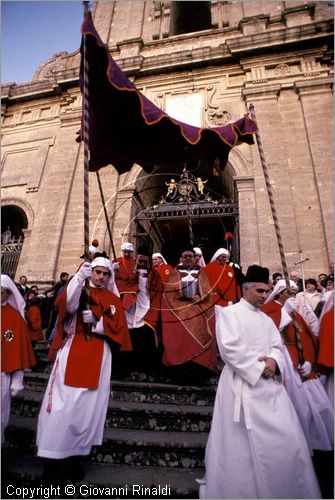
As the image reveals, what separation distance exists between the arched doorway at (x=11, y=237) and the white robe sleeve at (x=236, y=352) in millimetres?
9237

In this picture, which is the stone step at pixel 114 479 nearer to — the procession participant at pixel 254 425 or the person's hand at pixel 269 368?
the procession participant at pixel 254 425

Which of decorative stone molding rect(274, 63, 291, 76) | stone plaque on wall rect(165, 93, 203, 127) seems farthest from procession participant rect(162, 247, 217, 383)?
decorative stone molding rect(274, 63, 291, 76)

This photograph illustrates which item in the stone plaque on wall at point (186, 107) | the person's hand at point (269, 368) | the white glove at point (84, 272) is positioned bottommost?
the person's hand at point (269, 368)

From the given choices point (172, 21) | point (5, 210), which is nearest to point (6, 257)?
point (5, 210)

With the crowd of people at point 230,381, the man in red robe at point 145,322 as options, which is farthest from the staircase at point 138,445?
the man in red robe at point 145,322

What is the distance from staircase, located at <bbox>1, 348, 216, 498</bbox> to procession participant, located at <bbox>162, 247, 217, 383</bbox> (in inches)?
12.7

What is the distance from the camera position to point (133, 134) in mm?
4531

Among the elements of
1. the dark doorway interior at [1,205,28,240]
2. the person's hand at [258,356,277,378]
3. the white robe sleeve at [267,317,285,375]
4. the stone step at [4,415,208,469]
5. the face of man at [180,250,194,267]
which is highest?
the dark doorway interior at [1,205,28,240]

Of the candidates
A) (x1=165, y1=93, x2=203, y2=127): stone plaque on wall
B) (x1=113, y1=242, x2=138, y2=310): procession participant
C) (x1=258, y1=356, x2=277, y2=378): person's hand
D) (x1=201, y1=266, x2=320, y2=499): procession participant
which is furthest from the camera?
(x1=165, y1=93, x2=203, y2=127): stone plaque on wall

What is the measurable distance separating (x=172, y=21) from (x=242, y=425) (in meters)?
15.5

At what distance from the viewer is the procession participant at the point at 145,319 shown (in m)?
4.41

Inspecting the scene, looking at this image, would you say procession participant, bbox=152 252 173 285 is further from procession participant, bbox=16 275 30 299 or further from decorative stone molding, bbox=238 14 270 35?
decorative stone molding, bbox=238 14 270 35

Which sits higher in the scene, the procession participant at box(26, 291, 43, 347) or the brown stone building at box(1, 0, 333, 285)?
the brown stone building at box(1, 0, 333, 285)

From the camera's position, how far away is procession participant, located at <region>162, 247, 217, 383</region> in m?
4.02
